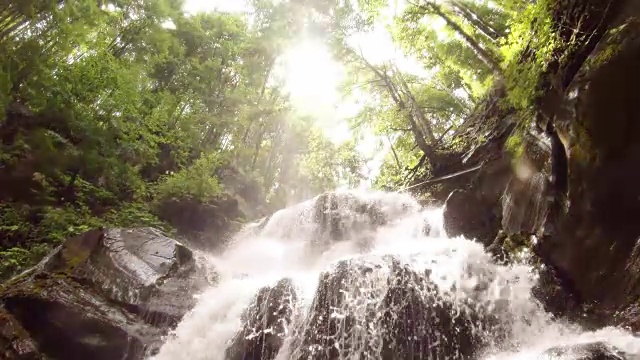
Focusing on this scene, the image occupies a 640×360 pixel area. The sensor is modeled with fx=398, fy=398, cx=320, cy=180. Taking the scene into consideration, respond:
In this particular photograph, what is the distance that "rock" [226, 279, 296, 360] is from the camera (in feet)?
21.9

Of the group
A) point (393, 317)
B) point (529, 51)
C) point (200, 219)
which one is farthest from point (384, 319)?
point (200, 219)

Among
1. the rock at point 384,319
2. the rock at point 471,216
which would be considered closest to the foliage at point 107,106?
the rock at point 384,319

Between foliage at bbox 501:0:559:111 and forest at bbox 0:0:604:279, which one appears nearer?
foliage at bbox 501:0:559:111

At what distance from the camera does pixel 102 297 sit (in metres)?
7.95

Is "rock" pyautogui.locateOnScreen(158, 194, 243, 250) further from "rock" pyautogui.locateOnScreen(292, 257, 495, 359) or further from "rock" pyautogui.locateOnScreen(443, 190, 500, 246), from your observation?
"rock" pyautogui.locateOnScreen(292, 257, 495, 359)

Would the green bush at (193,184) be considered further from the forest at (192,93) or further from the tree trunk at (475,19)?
the tree trunk at (475,19)

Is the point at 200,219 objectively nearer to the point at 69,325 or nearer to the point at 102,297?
the point at 102,297

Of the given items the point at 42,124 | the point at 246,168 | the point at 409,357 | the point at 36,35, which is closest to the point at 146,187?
the point at 42,124

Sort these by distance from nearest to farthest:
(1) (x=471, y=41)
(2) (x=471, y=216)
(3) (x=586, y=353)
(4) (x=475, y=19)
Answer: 1. (3) (x=586, y=353)
2. (2) (x=471, y=216)
3. (1) (x=471, y=41)
4. (4) (x=475, y=19)

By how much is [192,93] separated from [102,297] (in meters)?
11.9

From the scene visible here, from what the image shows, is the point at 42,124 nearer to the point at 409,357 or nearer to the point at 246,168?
Result: the point at 409,357

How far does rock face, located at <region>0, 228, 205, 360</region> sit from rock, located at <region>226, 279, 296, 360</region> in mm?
1822

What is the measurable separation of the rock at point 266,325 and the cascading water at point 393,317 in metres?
0.02

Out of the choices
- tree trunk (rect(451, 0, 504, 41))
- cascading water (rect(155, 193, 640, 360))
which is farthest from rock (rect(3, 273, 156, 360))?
tree trunk (rect(451, 0, 504, 41))
